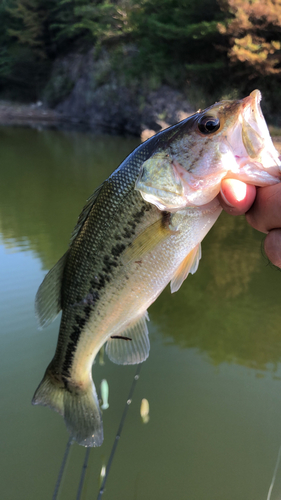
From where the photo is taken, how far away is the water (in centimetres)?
246

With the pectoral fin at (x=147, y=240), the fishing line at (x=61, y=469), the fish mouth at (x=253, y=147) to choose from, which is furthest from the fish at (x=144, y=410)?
the fish mouth at (x=253, y=147)

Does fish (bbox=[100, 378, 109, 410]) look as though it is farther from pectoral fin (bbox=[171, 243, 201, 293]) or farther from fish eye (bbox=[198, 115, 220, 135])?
fish eye (bbox=[198, 115, 220, 135])

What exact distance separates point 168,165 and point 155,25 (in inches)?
882

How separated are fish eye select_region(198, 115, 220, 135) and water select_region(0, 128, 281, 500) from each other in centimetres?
232

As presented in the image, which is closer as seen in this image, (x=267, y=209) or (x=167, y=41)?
(x=267, y=209)

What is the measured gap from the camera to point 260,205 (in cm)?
148

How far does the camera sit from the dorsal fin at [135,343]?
1.88 meters

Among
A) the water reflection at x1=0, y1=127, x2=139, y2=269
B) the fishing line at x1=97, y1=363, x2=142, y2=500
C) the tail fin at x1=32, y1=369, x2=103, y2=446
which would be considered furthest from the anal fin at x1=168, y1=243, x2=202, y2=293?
the water reflection at x1=0, y1=127, x2=139, y2=269

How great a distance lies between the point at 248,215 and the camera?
61.8 inches

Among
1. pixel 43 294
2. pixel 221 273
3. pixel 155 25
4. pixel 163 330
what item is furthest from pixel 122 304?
pixel 155 25

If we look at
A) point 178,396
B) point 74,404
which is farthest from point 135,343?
point 178,396

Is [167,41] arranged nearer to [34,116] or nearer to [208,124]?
[34,116]

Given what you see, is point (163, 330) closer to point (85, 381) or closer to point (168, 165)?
point (85, 381)

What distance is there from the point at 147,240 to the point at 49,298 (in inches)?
27.0
